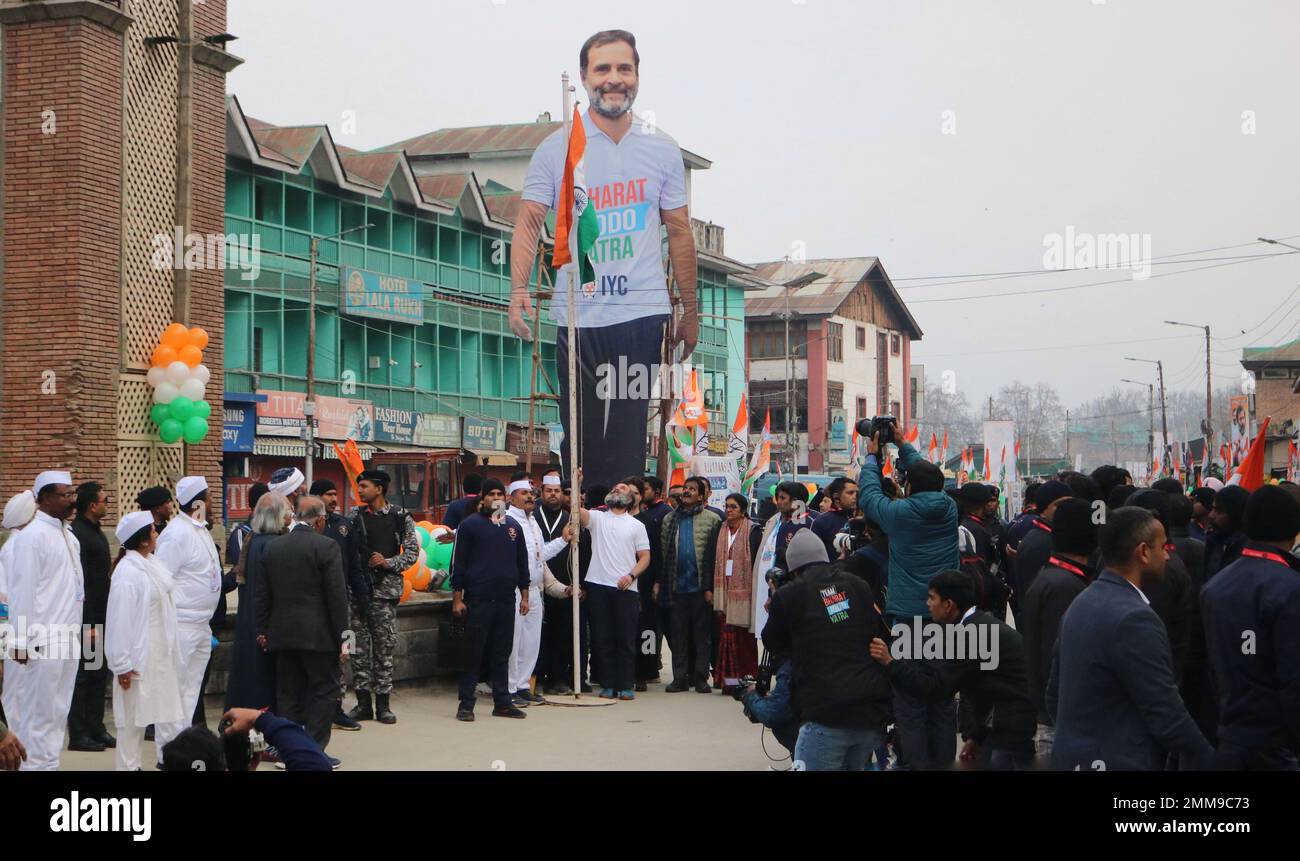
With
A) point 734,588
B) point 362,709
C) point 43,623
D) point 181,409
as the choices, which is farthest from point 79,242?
point 734,588

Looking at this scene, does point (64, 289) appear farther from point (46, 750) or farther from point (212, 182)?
point (46, 750)

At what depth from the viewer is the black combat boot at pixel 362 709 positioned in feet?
39.2

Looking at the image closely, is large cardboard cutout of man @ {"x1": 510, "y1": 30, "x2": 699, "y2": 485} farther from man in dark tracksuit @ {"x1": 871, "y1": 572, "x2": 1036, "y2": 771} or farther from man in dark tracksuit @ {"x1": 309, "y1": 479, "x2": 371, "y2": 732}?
man in dark tracksuit @ {"x1": 871, "y1": 572, "x2": 1036, "y2": 771}

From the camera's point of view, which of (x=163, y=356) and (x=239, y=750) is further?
(x=163, y=356)

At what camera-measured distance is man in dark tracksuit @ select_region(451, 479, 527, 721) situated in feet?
40.9

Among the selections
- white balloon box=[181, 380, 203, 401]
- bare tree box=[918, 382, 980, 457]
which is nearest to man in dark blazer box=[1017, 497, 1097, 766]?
white balloon box=[181, 380, 203, 401]

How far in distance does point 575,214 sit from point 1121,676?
35.5 feet

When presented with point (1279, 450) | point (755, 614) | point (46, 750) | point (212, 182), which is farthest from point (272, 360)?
point (1279, 450)

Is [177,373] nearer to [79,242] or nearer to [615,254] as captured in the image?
[79,242]

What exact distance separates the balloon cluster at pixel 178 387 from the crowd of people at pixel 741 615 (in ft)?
12.0

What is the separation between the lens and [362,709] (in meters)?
12.0

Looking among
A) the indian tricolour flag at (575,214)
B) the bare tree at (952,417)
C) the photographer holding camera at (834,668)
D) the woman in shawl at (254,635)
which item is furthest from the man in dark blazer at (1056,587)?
the bare tree at (952,417)

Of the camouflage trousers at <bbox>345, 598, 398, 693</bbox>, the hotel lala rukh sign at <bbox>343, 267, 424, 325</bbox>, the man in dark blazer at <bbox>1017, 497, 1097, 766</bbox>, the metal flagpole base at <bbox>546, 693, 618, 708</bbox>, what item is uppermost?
the hotel lala rukh sign at <bbox>343, 267, 424, 325</bbox>

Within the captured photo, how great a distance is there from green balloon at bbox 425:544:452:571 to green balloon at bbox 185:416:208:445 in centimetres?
363
